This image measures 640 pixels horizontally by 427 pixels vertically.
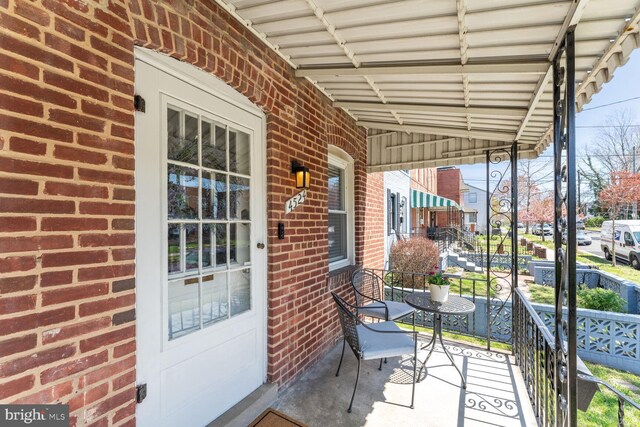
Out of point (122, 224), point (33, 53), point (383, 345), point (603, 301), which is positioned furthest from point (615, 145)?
point (33, 53)

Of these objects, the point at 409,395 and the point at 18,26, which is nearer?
the point at 18,26

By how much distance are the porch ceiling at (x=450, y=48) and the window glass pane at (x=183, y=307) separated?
1.99m

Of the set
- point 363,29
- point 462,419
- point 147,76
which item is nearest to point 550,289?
point 462,419

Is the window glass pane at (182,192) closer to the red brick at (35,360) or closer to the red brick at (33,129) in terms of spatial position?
the red brick at (33,129)

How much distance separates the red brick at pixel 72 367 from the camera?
1.35 metres

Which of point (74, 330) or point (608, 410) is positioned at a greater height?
point (74, 330)

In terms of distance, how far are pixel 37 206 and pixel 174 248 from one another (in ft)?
2.65

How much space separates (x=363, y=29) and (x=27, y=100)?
6.52 ft

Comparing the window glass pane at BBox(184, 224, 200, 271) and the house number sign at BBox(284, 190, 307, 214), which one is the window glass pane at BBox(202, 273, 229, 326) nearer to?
the window glass pane at BBox(184, 224, 200, 271)

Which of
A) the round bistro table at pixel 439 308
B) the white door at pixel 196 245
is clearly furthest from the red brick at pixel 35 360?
the round bistro table at pixel 439 308

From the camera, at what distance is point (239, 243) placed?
8.57ft

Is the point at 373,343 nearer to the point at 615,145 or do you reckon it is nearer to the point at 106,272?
the point at 106,272

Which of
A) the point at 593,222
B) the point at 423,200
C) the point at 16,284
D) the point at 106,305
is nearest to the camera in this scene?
the point at 16,284

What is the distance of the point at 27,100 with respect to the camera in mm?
1293
